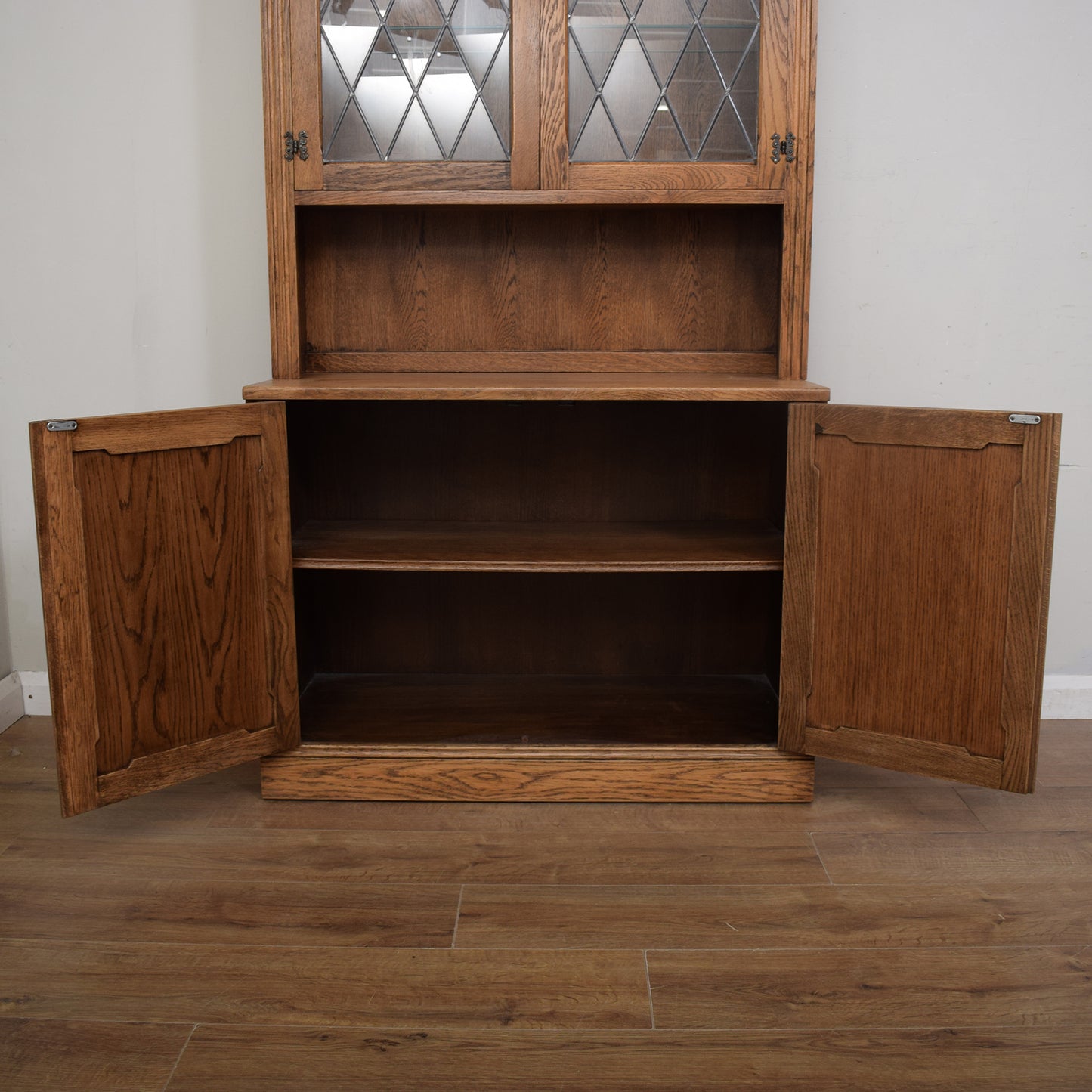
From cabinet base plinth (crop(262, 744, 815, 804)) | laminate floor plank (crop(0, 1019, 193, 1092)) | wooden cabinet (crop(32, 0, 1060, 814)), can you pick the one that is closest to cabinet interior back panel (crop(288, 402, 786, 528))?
wooden cabinet (crop(32, 0, 1060, 814))

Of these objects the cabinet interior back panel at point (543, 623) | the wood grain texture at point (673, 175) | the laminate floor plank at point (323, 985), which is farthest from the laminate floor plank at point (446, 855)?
the wood grain texture at point (673, 175)

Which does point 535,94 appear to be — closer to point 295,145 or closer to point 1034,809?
point 295,145

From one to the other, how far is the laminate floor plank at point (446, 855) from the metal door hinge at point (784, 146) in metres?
1.42

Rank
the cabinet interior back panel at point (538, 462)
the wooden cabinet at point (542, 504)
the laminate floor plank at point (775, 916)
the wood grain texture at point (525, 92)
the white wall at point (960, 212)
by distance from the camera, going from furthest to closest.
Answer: the cabinet interior back panel at point (538, 462)
the white wall at point (960, 212)
the wood grain texture at point (525, 92)
the wooden cabinet at point (542, 504)
the laminate floor plank at point (775, 916)

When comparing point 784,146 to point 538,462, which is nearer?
point 784,146

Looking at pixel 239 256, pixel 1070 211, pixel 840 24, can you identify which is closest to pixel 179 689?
pixel 239 256

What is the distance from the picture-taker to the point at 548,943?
175cm

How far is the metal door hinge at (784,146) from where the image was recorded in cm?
224

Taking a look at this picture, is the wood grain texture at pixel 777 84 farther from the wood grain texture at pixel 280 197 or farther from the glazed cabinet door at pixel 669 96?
the wood grain texture at pixel 280 197

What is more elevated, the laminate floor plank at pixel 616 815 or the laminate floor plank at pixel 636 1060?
the laminate floor plank at pixel 616 815

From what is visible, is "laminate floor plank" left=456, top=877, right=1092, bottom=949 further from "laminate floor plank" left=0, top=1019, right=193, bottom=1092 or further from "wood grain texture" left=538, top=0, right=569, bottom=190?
"wood grain texture" left=538, top=0, right=569, bottom=190

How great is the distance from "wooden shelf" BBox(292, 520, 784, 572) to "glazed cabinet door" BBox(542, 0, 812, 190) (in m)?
0.78

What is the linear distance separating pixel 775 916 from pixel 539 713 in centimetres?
81

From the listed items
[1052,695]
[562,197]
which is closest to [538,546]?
[562,197]
